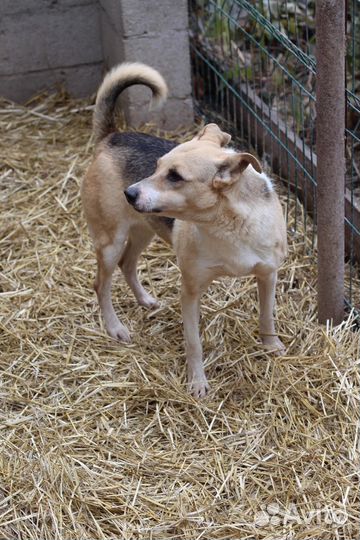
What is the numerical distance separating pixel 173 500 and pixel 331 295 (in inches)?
55.6

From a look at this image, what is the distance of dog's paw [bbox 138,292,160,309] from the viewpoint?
505 cm

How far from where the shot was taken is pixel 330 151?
4270 millimetres

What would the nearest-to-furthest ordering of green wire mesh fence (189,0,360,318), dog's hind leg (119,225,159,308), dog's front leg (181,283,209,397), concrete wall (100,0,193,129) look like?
dog's front leg (181,283,209,397) < dog's hind leg (119,225,159,308) < green wire mesh fence (189,0,360,318) < concrete wall (100,0,193,129)

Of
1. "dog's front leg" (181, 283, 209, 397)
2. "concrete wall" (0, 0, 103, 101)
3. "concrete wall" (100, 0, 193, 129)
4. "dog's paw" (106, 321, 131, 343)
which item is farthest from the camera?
"concrete wall" (0, 0, 103, 101)

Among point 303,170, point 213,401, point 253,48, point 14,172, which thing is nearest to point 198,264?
point 213,401

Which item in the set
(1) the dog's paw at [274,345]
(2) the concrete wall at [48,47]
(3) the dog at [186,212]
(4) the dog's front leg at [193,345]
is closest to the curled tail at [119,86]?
(3) the dog at [186,212]

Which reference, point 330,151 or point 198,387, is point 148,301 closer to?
point 198,387

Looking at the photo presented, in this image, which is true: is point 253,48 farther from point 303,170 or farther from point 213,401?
point 213,401

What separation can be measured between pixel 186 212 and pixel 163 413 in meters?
1.04

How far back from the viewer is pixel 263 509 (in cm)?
369

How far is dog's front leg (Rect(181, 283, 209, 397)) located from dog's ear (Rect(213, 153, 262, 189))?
26.6 inches

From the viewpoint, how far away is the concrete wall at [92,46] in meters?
6.30

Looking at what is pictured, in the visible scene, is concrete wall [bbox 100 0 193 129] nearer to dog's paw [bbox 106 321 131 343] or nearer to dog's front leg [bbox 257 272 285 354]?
dog's paw [bbox 106 321 131 343]

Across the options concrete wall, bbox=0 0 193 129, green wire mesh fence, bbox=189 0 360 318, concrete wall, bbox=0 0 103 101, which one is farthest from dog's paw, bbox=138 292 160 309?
concrete wall, bbox=0 0 103 101
